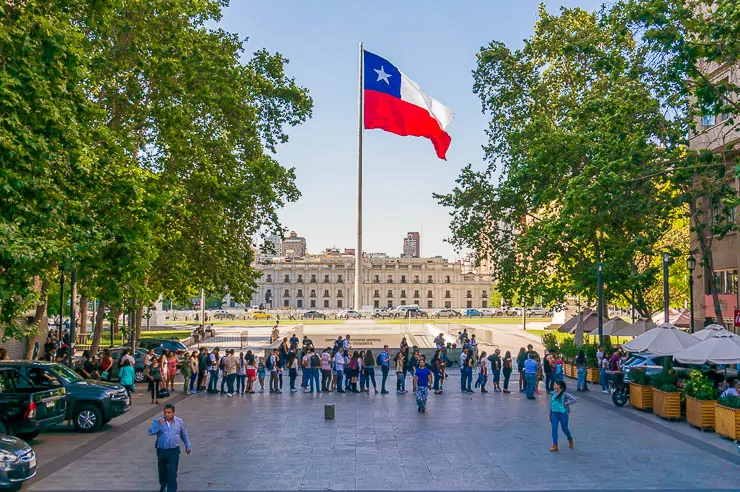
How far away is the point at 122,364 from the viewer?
22938mm

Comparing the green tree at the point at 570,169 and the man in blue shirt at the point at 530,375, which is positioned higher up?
the green tree at the point at 570,169

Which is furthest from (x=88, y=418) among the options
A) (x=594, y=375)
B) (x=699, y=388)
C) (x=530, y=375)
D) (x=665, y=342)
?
(x=594, y=375)

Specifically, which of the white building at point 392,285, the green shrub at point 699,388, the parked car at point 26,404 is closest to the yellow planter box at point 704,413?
the green shrub at point 699,388

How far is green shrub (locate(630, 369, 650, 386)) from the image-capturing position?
22.2 meters

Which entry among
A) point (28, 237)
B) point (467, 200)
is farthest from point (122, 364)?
point (467, 200)

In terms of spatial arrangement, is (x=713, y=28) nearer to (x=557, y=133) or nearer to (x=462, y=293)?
(x=557, y=133)

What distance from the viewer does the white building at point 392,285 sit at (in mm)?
164000

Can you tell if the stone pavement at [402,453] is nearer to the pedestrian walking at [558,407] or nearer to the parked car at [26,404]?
the pedestrian walking at [558,407]

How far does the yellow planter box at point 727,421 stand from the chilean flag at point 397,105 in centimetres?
1823

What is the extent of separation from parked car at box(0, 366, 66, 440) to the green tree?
15.4 m

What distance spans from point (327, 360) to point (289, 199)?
11.8m

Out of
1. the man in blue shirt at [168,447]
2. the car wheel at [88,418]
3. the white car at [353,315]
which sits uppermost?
the white car at [353,315]

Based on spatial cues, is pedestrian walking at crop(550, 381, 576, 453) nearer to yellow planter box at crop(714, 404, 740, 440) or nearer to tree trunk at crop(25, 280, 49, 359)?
yellow planter box at crop(714, 404, 740, 440)

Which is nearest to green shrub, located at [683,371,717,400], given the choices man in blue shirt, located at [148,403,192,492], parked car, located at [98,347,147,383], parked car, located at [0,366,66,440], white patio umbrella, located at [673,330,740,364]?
white patio umbrella, located at [673,330,740,364]
